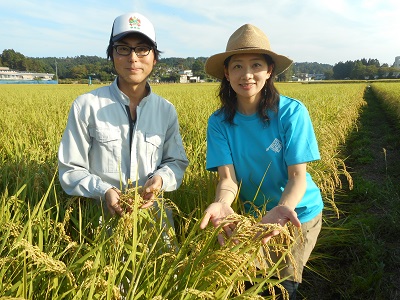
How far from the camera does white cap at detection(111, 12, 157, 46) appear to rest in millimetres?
1841

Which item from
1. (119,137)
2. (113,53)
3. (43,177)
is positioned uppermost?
(113,53)

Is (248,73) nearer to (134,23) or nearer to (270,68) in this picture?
(270,68)

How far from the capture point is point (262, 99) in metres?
1.91

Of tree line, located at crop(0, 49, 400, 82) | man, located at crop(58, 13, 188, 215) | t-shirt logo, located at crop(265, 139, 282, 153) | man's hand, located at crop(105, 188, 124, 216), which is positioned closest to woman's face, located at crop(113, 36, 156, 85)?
man, located at crop(58, 13, 188, 215)

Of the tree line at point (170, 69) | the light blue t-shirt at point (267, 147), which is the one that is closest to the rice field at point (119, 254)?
the light blue t-shirt at point (267, 147)

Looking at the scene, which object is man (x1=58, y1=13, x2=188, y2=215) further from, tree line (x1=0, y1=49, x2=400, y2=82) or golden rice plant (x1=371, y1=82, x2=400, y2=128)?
tree line (x1=0, y1=49, x2=400, y2=82)

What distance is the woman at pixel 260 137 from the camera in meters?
1.78

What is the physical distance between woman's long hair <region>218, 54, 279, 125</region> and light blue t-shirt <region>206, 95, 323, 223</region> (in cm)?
3

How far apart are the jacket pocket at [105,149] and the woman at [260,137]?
0.52m

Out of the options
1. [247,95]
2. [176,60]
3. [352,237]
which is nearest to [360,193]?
[352,237]

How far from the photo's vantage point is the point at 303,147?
1.76 meters

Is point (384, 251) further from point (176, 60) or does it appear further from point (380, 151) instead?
point (176, 60)

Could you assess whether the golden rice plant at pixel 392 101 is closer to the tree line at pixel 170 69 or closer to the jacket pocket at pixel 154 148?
the jacket pocket at pixel 154 148

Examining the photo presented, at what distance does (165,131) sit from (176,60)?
4508 inches
